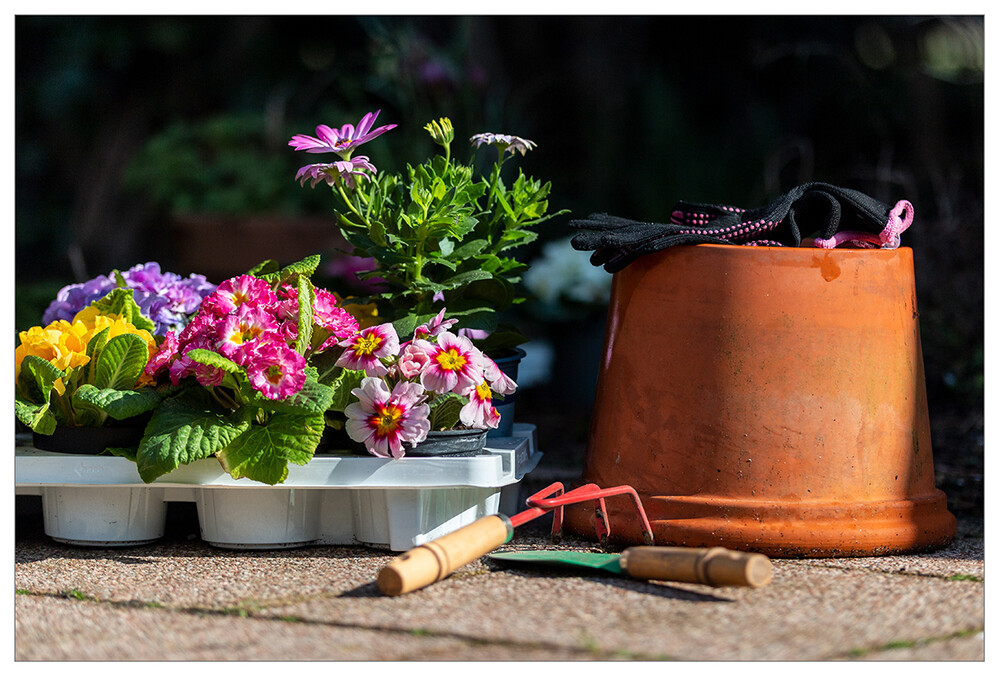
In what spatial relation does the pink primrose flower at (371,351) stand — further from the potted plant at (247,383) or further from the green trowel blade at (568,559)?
the green trowel blade at (568,559)

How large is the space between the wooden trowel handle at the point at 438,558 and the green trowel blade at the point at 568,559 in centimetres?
7

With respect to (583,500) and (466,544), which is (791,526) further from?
(466,544)

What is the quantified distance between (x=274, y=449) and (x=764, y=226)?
→ 0.82 metres

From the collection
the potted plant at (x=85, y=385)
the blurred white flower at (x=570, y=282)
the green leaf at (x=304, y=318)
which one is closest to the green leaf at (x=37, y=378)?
the potted plant at (x=85, y=385)

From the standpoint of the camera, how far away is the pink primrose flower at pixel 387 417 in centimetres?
143

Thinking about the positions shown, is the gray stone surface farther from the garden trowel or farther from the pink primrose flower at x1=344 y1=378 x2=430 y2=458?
the pink primrose flower at x1=344 y1=378 x2=430 y2=458

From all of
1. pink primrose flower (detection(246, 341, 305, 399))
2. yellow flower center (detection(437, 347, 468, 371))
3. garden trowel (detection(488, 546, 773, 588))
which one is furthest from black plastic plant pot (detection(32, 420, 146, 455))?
garden trowel (detection(488, 546, 773, 588))

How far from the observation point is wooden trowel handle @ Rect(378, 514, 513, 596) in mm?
1238

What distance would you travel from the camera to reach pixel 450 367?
143 centimetres

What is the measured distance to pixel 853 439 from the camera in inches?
56.9

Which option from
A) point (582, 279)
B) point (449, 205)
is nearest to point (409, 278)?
point (449, 205)

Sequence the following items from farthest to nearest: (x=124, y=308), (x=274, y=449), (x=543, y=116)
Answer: (x=543, y=116) < (x=124, y=308) < (x=274, y=449)

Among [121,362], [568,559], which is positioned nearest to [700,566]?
[568,559]

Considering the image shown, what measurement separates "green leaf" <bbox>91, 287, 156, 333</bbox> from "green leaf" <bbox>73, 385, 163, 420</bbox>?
8.2 inches
